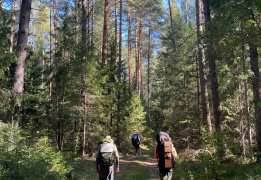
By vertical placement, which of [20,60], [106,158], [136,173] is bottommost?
[136,173]

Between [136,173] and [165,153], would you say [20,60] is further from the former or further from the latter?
[136,173]

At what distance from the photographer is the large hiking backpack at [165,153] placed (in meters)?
4.31

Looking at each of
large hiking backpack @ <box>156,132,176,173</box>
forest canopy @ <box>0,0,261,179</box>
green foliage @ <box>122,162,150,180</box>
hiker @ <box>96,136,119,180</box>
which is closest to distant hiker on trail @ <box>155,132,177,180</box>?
large hiking backpack @ <box>156,132,176,173</box>

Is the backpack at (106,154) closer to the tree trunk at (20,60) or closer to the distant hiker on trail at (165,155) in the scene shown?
the distant hiker on trail at (165,155)

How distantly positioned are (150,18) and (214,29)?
19.5m

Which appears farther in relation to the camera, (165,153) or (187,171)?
(187,171)

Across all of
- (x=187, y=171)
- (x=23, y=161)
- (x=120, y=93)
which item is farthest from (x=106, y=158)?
(x=120, y=93)

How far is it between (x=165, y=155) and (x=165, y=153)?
0.15 ft

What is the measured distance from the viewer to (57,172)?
4879mm

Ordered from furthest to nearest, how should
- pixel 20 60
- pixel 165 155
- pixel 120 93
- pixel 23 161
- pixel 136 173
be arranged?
pixel 120 93 < pixel 136 173 < pixel 20 60 < pixel 165 155 < pixel 23 161

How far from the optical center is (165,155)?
4324mm

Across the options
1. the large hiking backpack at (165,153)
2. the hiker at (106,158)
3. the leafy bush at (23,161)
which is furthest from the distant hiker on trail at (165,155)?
the leafy bush at (23,161)

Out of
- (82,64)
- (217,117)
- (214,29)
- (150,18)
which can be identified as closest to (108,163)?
(214,29)

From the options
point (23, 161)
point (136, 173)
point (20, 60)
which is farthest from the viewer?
point (136, 173)
